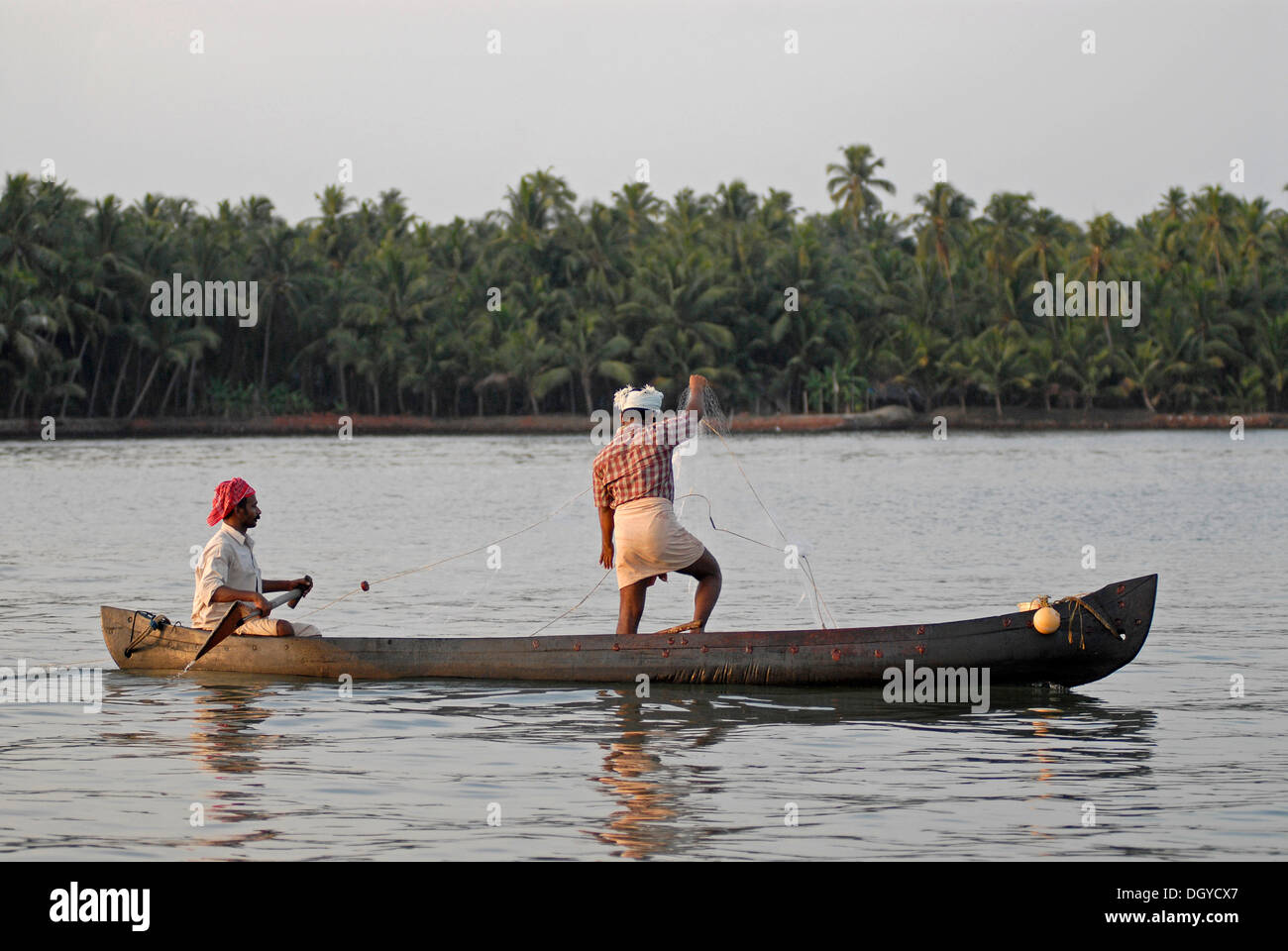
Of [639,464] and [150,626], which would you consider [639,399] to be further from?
[150,626]

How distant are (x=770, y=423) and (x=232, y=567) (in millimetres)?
72001

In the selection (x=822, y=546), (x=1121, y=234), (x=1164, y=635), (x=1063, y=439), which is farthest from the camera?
(x=1121, y=234)

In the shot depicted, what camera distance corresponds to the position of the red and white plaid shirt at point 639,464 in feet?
35.5

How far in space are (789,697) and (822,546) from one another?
14.7 m

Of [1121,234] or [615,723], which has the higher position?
[1121,234]

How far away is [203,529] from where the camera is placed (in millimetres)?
28750

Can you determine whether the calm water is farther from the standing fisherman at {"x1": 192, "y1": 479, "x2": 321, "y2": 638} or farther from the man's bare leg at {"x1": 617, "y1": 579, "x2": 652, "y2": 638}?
the standing fisherman at {"x1": 192, "y1": 479, "x2": 321, "y2": 638}

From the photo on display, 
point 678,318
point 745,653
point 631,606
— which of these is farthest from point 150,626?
point 678,318

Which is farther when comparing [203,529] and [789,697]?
[203,529]

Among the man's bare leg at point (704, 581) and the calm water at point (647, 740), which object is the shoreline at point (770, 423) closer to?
the calm water at point (647, 740)

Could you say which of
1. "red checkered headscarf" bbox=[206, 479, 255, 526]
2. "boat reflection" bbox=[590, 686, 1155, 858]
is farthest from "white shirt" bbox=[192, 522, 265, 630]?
"boat reflection" bbox=[590, 686, 1155, 858]
